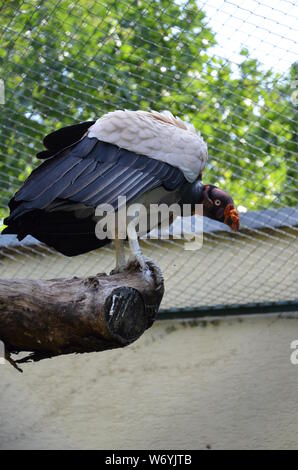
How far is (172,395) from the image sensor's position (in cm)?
540

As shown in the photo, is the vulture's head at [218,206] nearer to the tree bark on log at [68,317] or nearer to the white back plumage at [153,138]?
the white back plumage at [153,138]

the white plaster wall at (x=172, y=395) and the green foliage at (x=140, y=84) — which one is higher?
the green foliage at (x=140, y=84)

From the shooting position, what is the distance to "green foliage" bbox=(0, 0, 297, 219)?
14.6 feet

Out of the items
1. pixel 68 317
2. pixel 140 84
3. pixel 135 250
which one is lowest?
pixel 68 317

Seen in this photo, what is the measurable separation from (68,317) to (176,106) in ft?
7.69

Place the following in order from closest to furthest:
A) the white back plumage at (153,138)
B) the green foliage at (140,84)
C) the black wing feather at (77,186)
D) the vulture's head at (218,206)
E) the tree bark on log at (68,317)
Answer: the tree bark on log at (68,317)
the black wing feather at (77,186)
the white back plumage at (153,138)
the vulture's head at (218,206)
the green foliage at (140,84)

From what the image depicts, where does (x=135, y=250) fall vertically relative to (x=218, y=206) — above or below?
below

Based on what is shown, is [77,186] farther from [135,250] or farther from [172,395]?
[172,395]

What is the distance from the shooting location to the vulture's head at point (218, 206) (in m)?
4.02

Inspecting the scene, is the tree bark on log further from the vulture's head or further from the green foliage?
the green foliage

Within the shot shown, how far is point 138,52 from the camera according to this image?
4688 millimetres

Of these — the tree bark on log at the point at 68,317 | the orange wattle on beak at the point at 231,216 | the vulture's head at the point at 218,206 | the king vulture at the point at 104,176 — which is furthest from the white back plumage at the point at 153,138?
the tree bark on log at the point at 68,317

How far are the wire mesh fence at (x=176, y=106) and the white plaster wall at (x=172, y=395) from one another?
285 mm

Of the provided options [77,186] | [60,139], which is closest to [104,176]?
[77,186]
